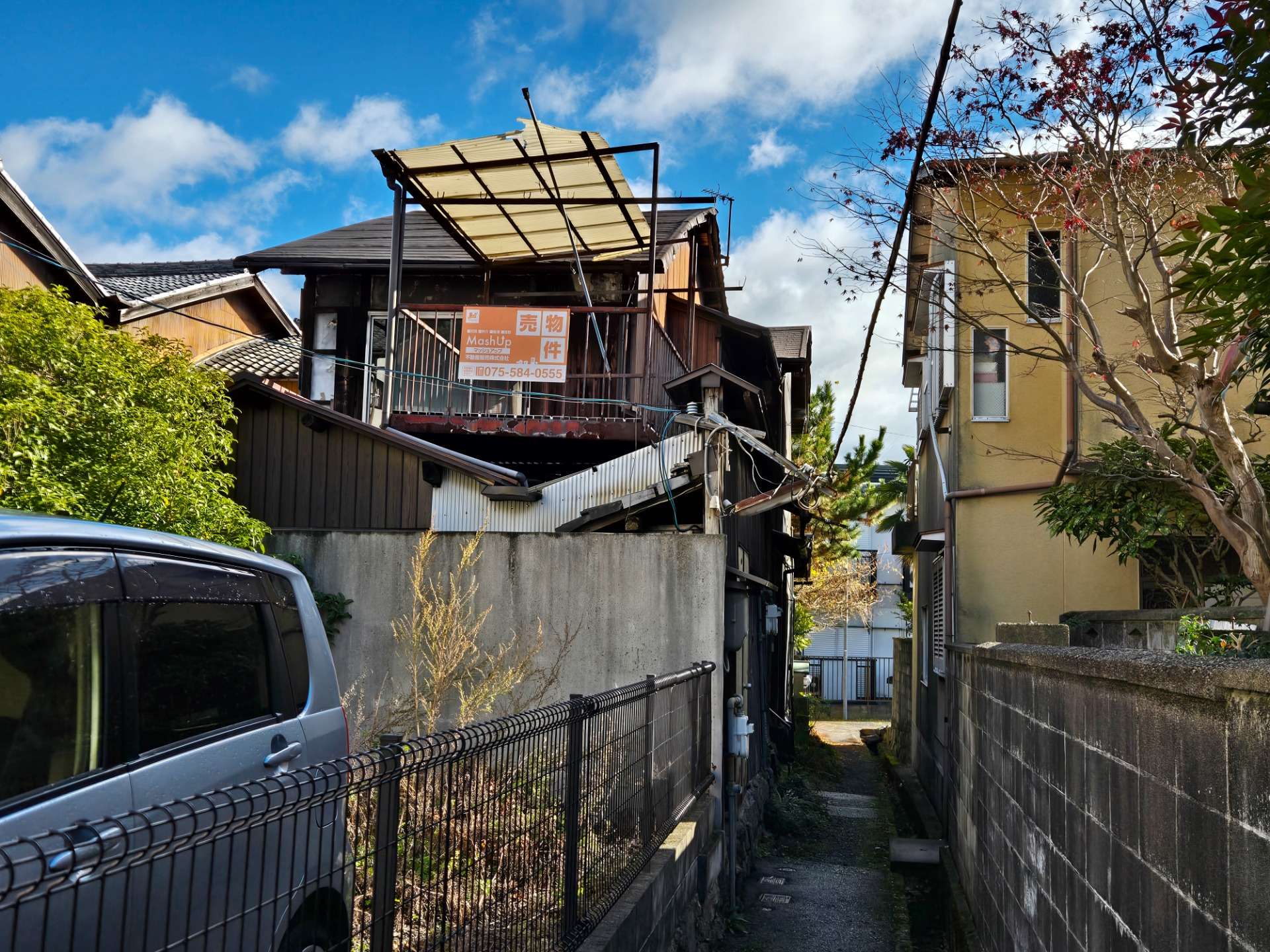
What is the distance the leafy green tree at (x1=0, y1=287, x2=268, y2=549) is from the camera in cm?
681

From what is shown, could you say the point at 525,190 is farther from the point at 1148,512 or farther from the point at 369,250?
the point at 1148,512

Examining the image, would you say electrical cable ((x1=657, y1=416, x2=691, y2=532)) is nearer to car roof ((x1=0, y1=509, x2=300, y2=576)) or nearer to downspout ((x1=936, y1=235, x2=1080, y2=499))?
downspout ((x1=936, y1=235, x2=1080, y2=499))

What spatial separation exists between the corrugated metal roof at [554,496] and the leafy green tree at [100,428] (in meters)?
2.08

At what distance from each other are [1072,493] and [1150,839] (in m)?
→ 7.11

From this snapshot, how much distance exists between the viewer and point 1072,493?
974cm

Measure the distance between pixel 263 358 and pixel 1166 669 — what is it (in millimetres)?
20627

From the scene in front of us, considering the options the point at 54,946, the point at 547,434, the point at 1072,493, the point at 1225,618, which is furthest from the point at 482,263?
the point at 54,946

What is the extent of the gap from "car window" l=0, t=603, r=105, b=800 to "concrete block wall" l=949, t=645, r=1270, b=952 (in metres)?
2.71

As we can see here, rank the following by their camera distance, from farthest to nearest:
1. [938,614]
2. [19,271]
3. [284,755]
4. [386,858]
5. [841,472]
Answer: [841,472] → [19,271] → [938,614] → [284,755] → [386,858]

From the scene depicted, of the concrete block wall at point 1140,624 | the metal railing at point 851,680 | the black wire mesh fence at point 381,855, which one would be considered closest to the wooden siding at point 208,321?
the concrete block wall at point 1140,624

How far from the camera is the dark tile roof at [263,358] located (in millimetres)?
19719

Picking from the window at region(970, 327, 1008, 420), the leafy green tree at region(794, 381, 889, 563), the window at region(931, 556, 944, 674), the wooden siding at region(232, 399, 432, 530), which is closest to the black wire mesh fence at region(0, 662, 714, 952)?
the wooden siding at region(232, 399, 432, 530)

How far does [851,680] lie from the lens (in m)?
32.8

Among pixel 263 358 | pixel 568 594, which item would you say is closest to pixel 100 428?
pixel 568 594
